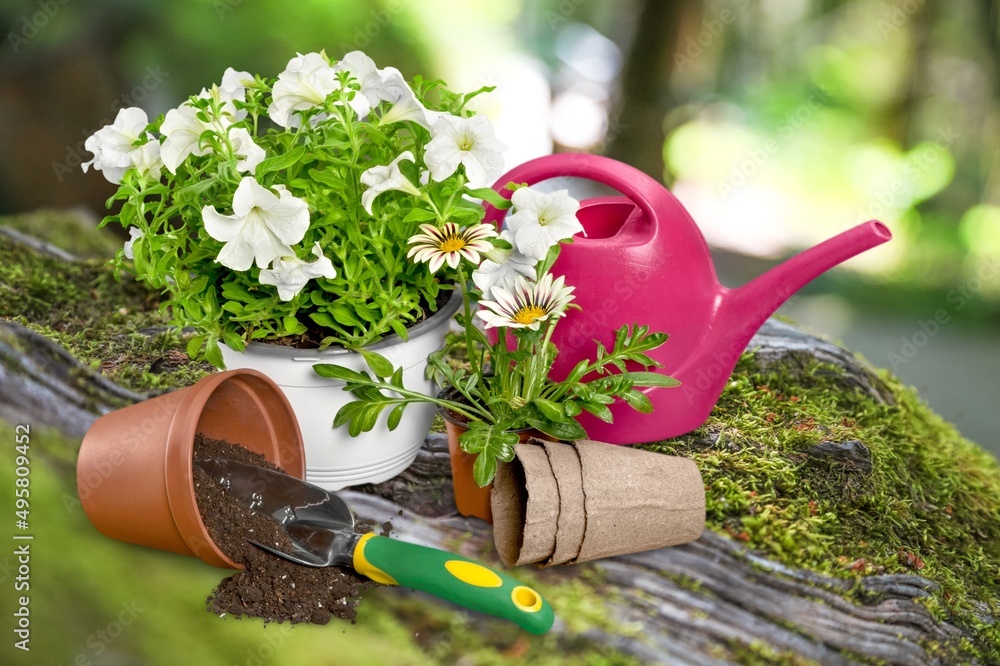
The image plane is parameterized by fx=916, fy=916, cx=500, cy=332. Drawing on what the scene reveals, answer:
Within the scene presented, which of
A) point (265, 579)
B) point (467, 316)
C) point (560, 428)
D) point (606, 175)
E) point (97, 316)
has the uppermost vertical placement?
point (606, 175)

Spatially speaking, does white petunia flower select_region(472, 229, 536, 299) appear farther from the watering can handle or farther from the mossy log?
the mossy log

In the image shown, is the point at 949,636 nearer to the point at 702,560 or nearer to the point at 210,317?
the point at 702,560

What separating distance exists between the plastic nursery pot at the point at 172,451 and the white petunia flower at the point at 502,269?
11.1 inches

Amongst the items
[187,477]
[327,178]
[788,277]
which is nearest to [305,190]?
[327,178]

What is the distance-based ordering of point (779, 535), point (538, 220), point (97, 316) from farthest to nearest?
point (97, 316), point (779, 535), point (538, 220)

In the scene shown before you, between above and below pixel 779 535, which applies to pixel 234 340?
above

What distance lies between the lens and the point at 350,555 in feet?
3.51

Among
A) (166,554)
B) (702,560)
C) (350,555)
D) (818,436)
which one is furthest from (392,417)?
(818,436)

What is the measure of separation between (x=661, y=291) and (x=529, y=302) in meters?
0.20

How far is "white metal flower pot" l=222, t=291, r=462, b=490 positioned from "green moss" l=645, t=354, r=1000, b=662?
351mm

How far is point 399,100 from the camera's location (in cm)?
111

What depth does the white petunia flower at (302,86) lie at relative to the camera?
1.04m

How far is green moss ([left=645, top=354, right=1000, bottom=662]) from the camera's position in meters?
1.18

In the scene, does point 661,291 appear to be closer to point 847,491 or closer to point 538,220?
point 538,220
